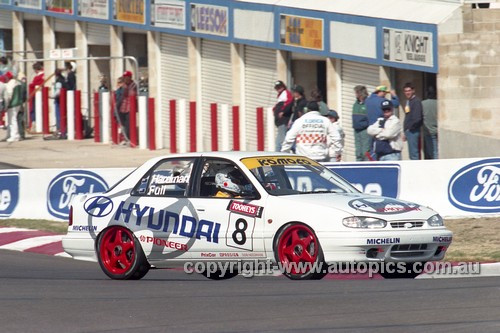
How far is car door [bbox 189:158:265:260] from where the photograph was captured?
1135 cm

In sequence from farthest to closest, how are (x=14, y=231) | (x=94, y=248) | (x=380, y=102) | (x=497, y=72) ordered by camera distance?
1. (x=497, y=72)
2. (x=380, y=102)
3. (x=14, y=231)
4. (x=94, y=248)

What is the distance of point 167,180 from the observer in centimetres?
1209

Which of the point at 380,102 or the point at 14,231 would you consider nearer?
the point at 14,231

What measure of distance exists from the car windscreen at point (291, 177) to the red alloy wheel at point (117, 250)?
4.58ft

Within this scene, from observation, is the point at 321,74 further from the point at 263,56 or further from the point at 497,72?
the point at 497,72

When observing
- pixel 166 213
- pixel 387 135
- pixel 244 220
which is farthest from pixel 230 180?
pixel 387 135

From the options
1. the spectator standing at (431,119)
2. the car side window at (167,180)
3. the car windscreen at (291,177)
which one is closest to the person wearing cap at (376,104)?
the spectator standing at (431,119)

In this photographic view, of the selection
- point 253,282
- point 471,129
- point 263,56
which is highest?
point 263,56

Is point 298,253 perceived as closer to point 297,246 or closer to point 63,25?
point 297,246

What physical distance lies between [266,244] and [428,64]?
1102 cm

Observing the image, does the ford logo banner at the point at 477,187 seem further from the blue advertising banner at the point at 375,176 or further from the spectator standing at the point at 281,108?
the spectator standing at the point at 281,108

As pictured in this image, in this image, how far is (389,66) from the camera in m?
22.6

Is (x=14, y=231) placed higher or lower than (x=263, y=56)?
lower

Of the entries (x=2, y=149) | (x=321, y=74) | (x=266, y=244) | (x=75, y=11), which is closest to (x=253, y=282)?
(x=266, y=244)
